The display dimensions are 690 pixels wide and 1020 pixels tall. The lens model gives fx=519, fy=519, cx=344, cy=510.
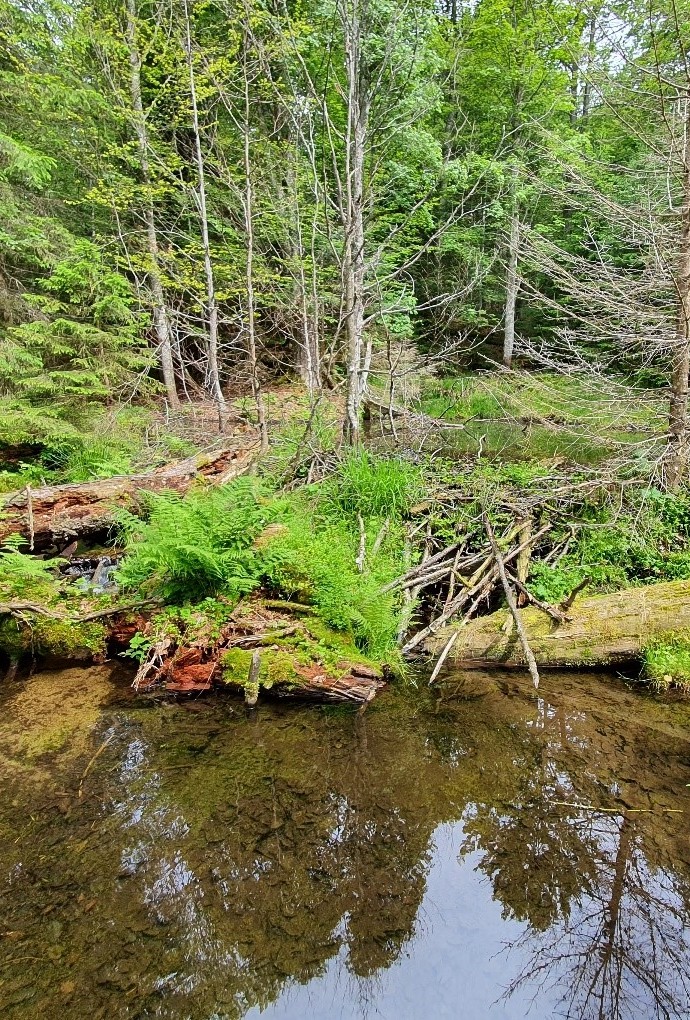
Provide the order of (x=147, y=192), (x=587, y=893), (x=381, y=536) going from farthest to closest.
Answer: (x=147, y=192), (x=381, y=536), (x=587, y=893)

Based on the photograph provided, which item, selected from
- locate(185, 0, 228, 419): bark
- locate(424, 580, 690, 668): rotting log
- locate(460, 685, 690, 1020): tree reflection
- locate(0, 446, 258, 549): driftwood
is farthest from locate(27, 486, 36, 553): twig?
locate(460, 685, 690, 1020): tree reflection

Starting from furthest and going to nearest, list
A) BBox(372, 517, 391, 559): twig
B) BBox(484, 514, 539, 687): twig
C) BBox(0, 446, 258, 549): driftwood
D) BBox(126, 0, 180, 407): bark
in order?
BBox(126, 0, 180, 407): bark, BBox(0, 446, 258, 549): driftwood, BBox(372, 517, 391, 559): twig, BBox(484, 514, 539, 687): twig

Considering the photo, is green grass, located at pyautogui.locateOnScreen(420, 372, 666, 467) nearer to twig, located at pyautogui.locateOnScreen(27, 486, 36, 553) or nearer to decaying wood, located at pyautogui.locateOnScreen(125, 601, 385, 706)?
decaying wood, located at pyautogui.locateOnScreen(125, 601, 385, 706)

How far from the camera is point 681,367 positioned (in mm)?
6625

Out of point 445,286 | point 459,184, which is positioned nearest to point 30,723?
point 459,184

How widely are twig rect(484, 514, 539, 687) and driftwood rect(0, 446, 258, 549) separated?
3787 millimetres

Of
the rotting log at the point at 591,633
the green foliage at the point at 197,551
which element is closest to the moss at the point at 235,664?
the green foliage at the point at 197,551

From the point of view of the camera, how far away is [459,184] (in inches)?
552

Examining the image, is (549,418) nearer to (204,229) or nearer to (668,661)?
(668,661)

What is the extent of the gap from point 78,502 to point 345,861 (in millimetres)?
5571

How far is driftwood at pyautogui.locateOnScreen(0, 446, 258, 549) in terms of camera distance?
20.9 ft

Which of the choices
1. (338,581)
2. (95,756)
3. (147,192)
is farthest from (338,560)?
(147,192)

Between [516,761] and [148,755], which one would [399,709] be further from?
[148,755]

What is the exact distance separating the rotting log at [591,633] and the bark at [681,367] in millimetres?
2173
